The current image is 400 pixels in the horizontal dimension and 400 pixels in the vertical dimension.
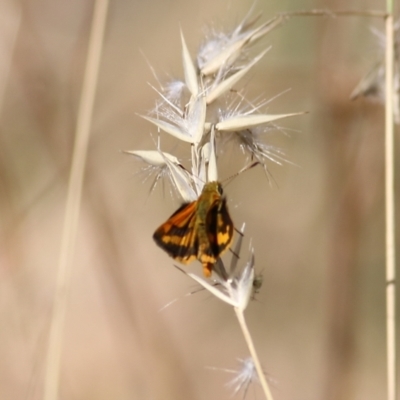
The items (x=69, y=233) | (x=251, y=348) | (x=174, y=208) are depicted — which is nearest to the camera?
(x=251, y=348)

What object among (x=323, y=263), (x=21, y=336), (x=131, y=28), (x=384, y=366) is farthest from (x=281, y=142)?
(x=21, y=336)

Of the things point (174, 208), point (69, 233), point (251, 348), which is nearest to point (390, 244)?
point (251, 348)

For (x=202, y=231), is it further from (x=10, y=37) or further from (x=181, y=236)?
(x=10, y=37)

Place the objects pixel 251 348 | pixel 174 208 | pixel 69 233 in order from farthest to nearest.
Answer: pixel 174 208, pixel 69 233, pixel 251 348

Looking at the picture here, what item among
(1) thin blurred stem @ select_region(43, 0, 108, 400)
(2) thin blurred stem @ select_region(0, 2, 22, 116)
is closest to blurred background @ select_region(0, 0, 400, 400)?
(2) thin blurred stem @ select_region(0, 2, 22, 116)

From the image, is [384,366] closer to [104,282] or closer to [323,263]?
[323,263]

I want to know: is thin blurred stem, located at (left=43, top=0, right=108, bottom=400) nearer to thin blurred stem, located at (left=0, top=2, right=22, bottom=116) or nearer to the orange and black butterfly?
the orange and black butterfly

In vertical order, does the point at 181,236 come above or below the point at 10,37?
below
